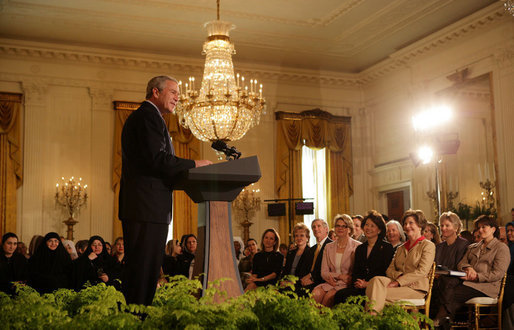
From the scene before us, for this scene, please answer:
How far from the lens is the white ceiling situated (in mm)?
10672

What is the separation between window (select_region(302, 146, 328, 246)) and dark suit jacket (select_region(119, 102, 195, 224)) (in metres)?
10.5

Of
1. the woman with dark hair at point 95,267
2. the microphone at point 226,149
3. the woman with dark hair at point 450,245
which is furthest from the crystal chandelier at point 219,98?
the microphone at point 226,149

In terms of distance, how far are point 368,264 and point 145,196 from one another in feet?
9.46

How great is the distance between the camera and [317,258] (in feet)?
19.9

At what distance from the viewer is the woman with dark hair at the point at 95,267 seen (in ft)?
23.4

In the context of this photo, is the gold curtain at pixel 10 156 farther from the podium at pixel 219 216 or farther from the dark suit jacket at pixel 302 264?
the podium at pixel 219 216

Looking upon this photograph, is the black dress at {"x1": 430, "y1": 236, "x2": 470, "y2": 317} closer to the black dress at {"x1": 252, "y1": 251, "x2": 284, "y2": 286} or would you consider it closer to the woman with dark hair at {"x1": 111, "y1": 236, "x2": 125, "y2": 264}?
the black dress at {"x1": 252, "y1": 251, "x2": 284, "y2": 286}

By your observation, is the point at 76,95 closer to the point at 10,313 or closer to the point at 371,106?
the point at 371,106

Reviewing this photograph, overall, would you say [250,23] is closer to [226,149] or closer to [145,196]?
[226,149]

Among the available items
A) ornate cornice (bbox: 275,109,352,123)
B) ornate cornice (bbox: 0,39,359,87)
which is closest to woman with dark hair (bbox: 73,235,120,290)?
ornate cornice (bbox: 0,39,359,87)

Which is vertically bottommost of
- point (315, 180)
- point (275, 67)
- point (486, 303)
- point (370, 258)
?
point (486, 303)

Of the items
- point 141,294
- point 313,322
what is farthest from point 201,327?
point 141,294

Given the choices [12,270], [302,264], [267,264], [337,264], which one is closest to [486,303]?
[337,264]

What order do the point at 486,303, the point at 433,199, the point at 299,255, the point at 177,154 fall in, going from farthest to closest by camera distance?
the point at 177,154, the point at 433,199, the point at 299,255, the point at 486,303
